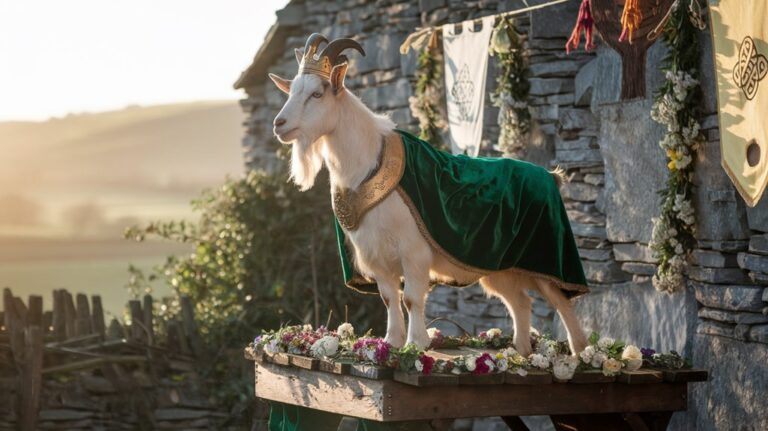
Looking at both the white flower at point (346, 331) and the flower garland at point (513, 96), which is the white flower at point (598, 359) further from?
the flower garland at point (513, 96)

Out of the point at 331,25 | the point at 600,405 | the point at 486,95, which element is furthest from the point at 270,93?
the point at 600,405

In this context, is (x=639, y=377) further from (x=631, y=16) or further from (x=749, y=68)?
(x=631, y=16)

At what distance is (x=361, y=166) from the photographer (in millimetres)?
5984

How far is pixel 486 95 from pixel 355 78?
1.91m

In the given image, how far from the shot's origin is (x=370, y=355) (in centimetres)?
573

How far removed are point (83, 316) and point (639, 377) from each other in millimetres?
5119

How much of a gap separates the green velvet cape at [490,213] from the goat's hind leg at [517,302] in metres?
0.29

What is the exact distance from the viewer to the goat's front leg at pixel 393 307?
6102 millimetres

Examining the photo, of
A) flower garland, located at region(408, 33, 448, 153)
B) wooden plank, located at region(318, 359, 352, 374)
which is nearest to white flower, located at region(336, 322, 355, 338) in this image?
wooden plank, located at region(318, 359, 352, 374)

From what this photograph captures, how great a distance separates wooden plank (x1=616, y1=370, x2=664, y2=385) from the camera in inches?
237

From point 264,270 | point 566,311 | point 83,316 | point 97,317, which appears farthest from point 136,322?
point 566,311

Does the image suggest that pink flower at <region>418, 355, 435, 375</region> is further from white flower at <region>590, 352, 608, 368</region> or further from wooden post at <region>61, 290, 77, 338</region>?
wooden post at <region>61, 290, 77, 338</region>

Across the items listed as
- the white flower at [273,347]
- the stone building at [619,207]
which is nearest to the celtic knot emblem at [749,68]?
the stone building at [619,207]

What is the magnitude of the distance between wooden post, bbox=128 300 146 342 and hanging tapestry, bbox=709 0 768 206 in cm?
547
